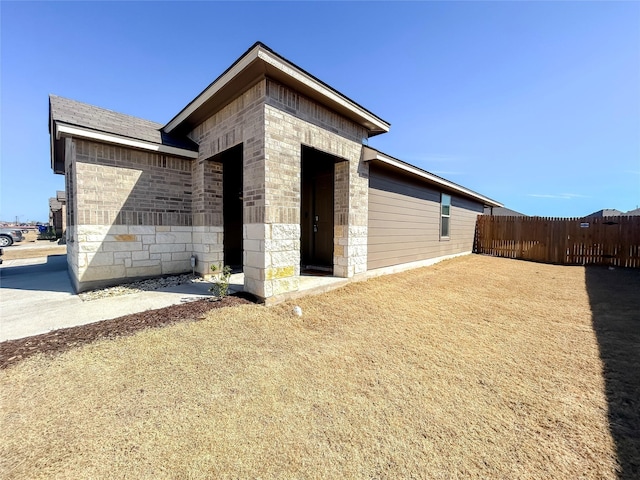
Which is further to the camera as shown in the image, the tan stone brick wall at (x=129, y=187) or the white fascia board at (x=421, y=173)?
the white fascia board at (x=421, y=173)

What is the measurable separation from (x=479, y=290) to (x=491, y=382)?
413cm

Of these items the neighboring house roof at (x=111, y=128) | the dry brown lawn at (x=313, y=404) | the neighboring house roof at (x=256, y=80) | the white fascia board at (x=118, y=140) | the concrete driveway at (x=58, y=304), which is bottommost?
the dry brown lawn at (x=313, y=404)

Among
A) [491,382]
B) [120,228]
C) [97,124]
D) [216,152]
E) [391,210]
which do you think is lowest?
[491,382]

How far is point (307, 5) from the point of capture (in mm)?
6680

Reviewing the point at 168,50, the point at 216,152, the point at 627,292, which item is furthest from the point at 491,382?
the point at 168,50

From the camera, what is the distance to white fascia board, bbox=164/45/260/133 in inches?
156

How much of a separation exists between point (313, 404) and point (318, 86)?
4937 millimetres

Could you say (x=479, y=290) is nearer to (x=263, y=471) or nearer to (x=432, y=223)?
(x=432, y=223)

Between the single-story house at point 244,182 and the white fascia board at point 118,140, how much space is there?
0.02 meters

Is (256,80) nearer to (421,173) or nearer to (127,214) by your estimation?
(127,214)

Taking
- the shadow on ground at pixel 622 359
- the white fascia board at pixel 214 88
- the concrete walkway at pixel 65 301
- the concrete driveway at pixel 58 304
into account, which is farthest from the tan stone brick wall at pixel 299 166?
the shadow on ground at pixel 622 359

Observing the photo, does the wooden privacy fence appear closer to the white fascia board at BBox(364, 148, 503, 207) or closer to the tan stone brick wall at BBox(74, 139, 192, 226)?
the white fascia board at BBox(364, 148, 503, 207)

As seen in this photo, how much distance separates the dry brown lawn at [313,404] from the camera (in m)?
1.62

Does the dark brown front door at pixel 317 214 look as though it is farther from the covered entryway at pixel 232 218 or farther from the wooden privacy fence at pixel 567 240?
the wooden privacy fence at pixel 567 240
